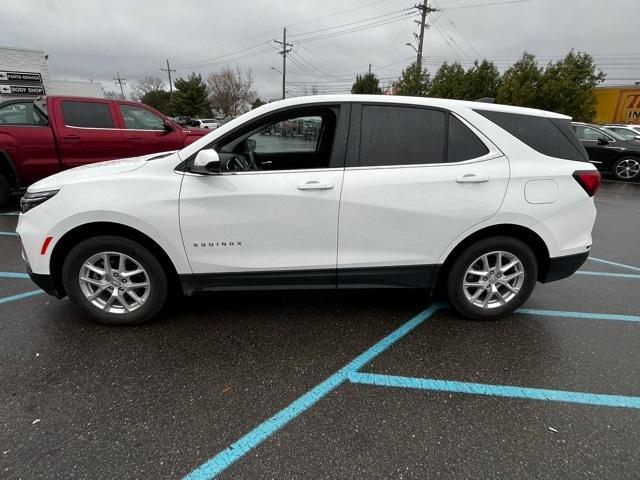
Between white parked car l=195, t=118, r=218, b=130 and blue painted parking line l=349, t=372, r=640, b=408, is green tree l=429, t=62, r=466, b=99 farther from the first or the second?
blue painted parking line l=349, t=372, r=640, b=408

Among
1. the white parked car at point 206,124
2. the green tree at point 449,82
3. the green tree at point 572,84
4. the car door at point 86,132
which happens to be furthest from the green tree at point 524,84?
the car door at point 86,132

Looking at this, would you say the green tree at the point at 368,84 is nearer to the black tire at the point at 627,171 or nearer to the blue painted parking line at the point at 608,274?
the black tire at the point at 627,171

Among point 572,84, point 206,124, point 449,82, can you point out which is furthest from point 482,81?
point 206,124

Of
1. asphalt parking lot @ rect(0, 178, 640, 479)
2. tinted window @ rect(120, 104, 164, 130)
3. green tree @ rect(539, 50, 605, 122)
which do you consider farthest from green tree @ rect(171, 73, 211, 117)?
asphalt parking lot @ rect(0, 178, 640, 479)

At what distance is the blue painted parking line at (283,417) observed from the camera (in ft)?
6.04

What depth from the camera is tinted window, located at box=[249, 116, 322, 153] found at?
3.18 m

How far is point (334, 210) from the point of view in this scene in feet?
9.22

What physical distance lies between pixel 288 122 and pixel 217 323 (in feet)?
5.84

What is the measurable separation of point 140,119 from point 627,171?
554 inches

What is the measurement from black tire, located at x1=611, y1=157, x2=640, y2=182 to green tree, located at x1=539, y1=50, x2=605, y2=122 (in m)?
11.6

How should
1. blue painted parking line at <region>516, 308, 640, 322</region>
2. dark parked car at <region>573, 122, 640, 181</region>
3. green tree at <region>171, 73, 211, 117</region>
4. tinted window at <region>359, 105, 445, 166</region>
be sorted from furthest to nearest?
green tree at <region>171, 73, 211, 117</region>, dark parked car at <region>573, 122, 640, 181</region>, blue painted parking line at <region>516, 308, 640, 322</region>, tinted window at <region>359, 105, 445, 166</region>

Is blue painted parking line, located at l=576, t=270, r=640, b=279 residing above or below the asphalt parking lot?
above

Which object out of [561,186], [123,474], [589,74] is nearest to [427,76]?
[589,74]

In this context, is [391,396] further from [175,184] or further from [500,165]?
[175,184]
